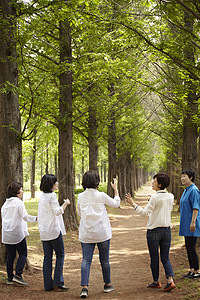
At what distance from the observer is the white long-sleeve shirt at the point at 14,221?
5562mm

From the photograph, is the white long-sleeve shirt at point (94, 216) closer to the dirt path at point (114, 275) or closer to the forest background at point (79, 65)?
the dirt path at point (114, 275)

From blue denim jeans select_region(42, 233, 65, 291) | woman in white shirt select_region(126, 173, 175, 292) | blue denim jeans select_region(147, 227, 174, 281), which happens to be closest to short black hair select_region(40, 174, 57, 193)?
blue denim jeans select_region(42, 233, 65, 291)

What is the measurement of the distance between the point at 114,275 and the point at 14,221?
8.51 ft

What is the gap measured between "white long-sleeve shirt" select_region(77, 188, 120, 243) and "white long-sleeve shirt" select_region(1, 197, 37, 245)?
3.12 ft

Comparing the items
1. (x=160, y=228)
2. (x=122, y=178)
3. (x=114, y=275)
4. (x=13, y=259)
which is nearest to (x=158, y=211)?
(x=160, y=228)

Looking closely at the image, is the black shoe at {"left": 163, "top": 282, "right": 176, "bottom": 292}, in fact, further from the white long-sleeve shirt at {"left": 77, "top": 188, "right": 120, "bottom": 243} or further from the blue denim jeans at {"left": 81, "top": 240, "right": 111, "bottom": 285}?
the white long-sleeve shirt at {"left": 77, "top": 188, "right": 120, "bottom": 243}

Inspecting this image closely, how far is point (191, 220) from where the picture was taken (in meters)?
5.68

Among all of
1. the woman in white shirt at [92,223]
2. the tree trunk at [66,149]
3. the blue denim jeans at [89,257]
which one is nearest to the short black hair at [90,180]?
the woman in white shirt at [92,223]

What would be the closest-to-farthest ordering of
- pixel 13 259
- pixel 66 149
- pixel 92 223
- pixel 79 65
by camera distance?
pixel 92 223 → pixel 13 259 → pixel 79 65 → pixel 66 149

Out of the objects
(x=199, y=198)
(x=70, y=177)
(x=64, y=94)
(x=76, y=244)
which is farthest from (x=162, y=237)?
(x=64, y=94)

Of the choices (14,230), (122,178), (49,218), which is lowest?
(14,230)

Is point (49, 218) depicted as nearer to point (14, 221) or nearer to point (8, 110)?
point (14, 221)

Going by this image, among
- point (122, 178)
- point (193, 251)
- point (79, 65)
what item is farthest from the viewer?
point (122, 178)

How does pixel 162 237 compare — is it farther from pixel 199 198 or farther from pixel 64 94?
pixel 64 94
